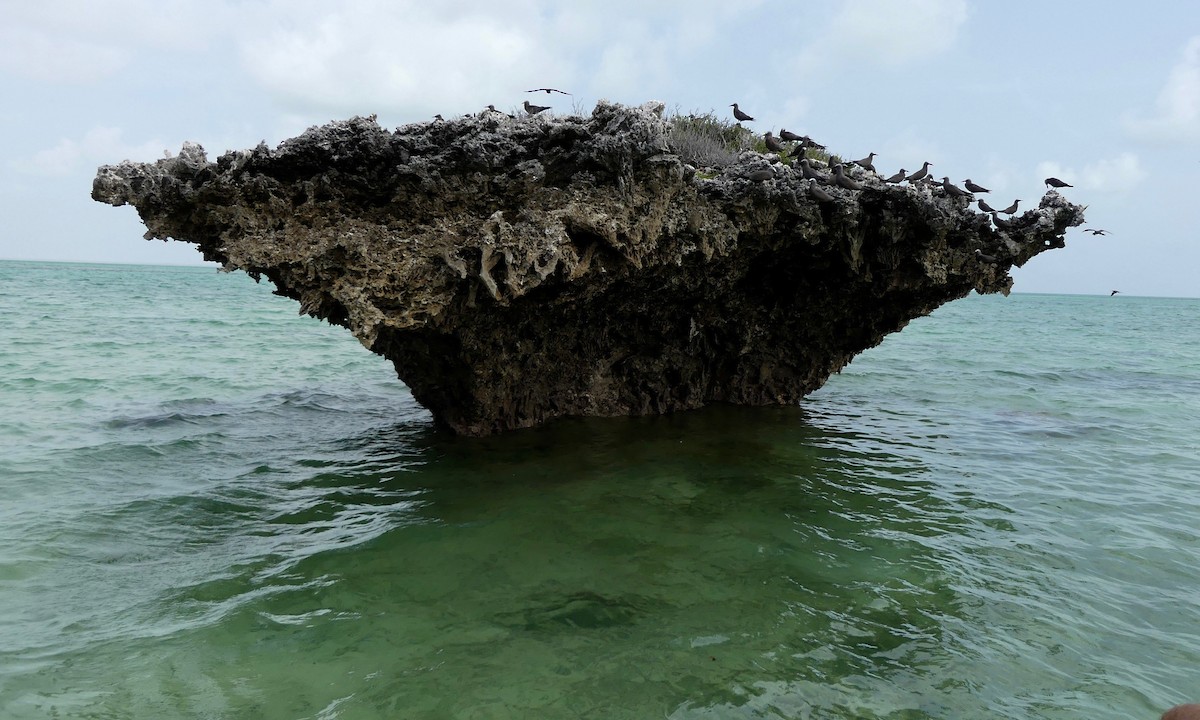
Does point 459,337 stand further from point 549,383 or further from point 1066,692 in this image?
point 1066,692

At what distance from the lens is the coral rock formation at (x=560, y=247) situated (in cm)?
683

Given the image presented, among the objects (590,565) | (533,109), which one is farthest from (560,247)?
(590,565)

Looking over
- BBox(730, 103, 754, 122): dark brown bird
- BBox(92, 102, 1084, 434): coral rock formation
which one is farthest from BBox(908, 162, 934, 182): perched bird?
BBox(730, 103, 754, 122): dark brown bird

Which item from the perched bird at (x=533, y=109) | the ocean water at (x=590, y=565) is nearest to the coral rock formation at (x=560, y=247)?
the perched bird at (x=533, y=109)

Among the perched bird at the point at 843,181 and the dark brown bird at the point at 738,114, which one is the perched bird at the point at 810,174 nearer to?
the perched bird at the point at 843,181

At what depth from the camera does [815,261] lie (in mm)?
9789

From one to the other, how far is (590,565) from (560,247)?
10.1 feet

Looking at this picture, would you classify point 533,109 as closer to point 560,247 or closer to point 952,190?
point 560,247

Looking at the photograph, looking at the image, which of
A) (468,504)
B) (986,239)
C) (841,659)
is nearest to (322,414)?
(468,504)

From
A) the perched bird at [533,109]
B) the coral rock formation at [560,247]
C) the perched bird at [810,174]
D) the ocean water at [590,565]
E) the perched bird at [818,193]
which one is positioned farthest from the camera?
the perched bird at [810,174]

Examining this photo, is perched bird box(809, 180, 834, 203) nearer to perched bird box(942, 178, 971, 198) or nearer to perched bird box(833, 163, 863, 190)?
perched bird box(833, 163, 863, 190)

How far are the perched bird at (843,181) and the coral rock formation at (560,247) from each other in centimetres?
16

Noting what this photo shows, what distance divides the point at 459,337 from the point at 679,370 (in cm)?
417

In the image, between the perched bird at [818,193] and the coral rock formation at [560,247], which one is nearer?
the coral rock formation at [560,247]
